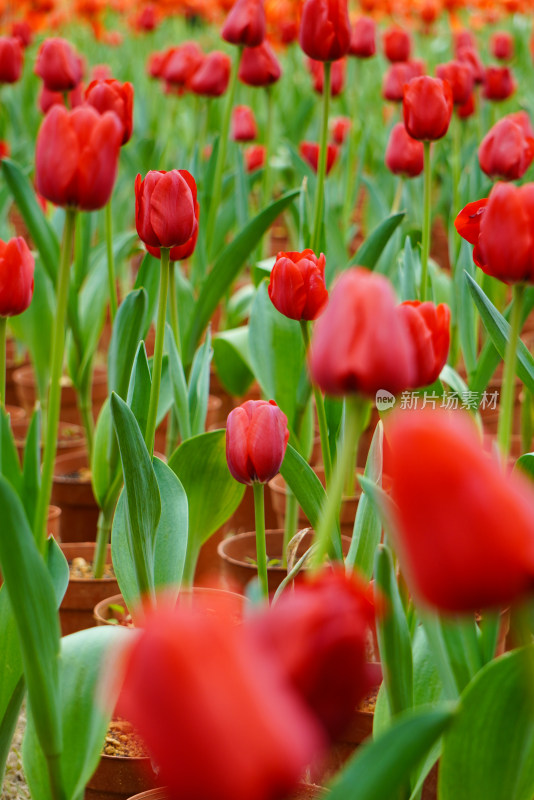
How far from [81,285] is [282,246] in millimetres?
1272

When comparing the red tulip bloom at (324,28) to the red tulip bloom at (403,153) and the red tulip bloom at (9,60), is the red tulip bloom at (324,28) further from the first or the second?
the red tulip bloom at (9,60)

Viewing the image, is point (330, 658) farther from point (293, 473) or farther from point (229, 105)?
point (229, 105)

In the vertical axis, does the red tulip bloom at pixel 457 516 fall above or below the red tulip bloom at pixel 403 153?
below

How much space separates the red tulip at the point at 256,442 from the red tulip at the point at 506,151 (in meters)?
0.56

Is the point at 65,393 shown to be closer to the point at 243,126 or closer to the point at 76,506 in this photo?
the point at 76,506

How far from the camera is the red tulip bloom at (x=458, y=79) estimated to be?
173 cm

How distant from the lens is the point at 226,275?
4.91 feet

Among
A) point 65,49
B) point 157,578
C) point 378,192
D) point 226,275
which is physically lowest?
point 157,578

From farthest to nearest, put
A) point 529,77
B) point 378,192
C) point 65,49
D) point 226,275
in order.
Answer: point 529,77
point 378,192
point 65,49
point 226,275

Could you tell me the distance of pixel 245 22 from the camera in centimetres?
149

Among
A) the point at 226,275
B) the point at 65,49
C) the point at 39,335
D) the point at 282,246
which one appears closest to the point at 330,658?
the point at 226,275

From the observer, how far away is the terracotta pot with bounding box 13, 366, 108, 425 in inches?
82.3

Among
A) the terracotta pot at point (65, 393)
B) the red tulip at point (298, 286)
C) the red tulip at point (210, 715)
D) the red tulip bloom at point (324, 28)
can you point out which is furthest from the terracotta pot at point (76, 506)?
the red tulip at point (210, 715)

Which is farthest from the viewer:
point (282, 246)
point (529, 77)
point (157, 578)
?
point (529, 77)
